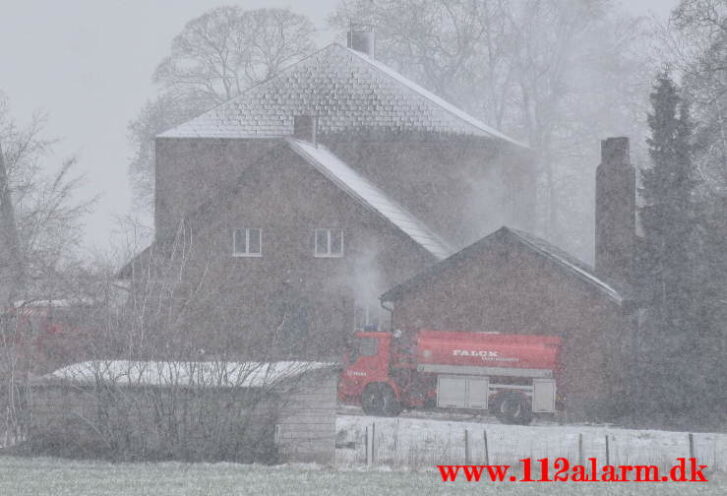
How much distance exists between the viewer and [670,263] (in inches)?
1510

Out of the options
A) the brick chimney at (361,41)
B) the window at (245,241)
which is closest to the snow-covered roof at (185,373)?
the window at (245,241)

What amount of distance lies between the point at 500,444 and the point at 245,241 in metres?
19.6

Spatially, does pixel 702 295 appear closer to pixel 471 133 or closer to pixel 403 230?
pixel 403 230

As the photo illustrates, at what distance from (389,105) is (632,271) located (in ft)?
54.6

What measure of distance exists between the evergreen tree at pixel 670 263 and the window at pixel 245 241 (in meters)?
13.3

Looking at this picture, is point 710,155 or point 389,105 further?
point 389,105

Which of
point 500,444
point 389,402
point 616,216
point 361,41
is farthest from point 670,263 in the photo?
point 361,41

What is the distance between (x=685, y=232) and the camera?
Result: 126 feet

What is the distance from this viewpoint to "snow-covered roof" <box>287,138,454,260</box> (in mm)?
46688

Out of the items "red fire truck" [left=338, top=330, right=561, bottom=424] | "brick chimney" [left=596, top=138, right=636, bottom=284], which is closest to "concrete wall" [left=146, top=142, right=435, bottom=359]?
"brick chimney" [left=596, top=138, right=636, bottom=284]

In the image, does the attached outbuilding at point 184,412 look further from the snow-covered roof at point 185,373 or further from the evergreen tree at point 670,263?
the evergreen tree at point 670,263

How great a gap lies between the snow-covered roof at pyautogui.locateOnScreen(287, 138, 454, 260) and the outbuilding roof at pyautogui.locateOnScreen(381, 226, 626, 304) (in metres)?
5.34

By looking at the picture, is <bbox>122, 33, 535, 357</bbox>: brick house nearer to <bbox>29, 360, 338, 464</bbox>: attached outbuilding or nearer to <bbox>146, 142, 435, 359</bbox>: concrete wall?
<bbox>146, 142, 435, 359</bbox>: concrete wall

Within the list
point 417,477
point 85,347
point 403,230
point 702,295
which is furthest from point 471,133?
point 417,477
